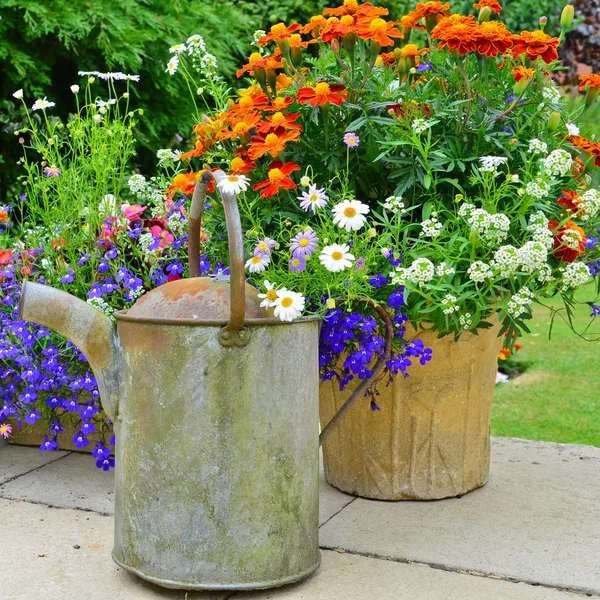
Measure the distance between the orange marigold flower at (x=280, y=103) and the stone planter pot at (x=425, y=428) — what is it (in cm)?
→ 82

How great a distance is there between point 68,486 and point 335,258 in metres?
1.49

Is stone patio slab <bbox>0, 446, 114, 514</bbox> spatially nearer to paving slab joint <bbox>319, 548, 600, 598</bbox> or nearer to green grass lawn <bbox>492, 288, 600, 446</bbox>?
paving slab joint <bbox>319, 548, 600, 598</bbox>

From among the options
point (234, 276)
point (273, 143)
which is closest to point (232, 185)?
point (234, 276)

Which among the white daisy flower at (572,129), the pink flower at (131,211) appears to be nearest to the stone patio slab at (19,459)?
the pink flower at (131,211)

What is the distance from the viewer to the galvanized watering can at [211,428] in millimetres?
2109

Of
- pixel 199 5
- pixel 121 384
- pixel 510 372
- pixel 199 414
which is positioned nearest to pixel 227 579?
pixel 199 414

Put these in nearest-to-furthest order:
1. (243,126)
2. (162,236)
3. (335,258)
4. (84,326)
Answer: (335,258), (84,326), (243,126), (162,236)

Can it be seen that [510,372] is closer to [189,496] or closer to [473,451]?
[473,451]

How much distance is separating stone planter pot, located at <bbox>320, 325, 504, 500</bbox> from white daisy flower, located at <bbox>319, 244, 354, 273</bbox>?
62 centimetres

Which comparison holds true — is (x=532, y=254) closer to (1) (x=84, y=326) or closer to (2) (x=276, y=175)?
(2) (x=276, y=175)

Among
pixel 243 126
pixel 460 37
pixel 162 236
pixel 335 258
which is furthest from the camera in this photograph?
pixel 162 236

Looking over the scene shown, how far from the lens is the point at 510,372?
5.49 meters

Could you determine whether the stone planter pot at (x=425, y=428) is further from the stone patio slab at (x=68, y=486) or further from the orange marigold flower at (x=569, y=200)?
the stone patio slab at (x=68, y=486)

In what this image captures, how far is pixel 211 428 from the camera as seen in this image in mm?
2115
